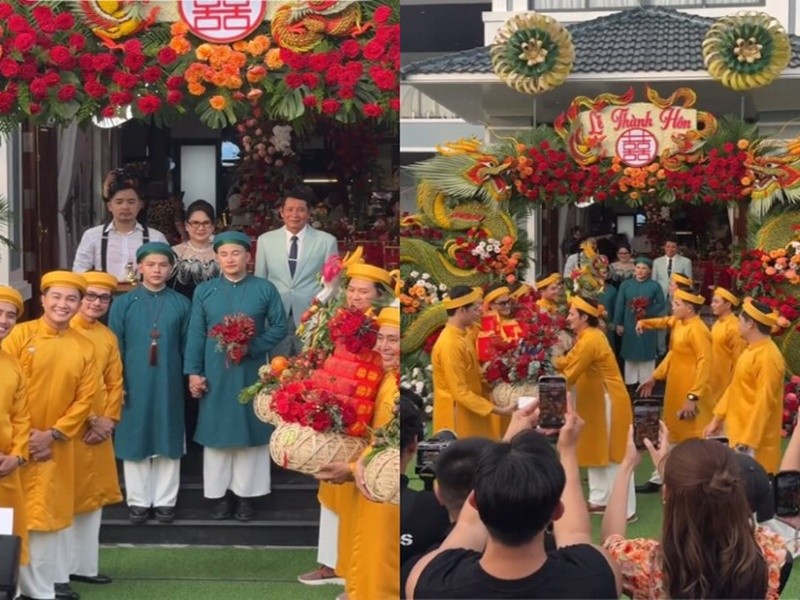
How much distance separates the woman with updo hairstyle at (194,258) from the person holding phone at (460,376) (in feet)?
2.72

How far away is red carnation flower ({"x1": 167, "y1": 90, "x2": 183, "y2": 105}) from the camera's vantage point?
13.2ft

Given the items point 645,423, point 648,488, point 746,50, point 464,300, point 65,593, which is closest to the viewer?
point 645,423

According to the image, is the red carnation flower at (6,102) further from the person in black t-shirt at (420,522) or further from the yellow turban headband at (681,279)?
the yellow turban headband at (681,279)

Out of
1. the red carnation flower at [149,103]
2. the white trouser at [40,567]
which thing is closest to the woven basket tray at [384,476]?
the white trouser at [40,567]

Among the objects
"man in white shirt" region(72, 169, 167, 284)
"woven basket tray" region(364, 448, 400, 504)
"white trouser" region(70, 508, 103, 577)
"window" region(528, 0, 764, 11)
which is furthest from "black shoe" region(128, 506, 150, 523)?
"window" region(528, 0, 764, 11)

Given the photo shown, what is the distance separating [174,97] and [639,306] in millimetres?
1598

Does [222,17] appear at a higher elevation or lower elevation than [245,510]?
higher

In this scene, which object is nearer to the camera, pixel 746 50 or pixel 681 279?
pixel 746 50

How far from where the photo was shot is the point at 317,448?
12.6ft

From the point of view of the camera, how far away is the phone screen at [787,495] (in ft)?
11.6

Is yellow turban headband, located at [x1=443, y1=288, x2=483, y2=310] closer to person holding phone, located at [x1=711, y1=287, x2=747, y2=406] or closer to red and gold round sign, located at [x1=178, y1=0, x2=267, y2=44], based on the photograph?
person holding phone, located at [x1=711, y1=287, x2=747, y2=406]

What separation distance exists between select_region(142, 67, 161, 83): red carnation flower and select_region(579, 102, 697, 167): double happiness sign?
4.35ft

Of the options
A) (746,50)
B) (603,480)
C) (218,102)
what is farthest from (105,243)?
(746,50)

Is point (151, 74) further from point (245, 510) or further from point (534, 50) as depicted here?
point (245, 510)
